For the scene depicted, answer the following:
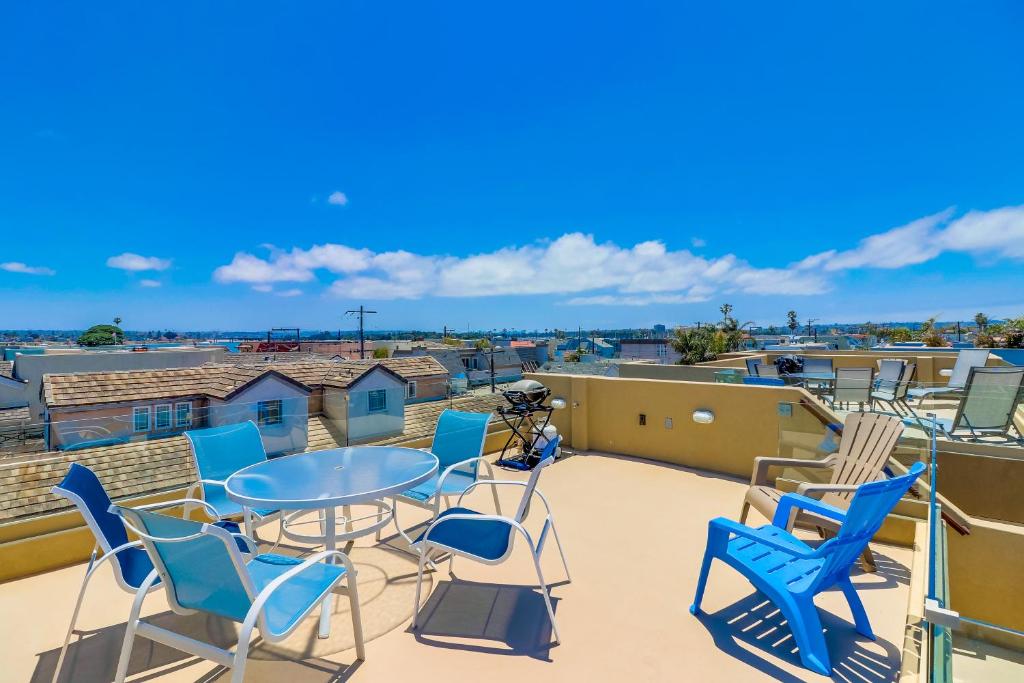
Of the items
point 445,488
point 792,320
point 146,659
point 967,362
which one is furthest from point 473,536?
point 792,320

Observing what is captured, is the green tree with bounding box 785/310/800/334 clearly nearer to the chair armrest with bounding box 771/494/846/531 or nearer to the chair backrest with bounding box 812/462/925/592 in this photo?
the chair armrest with bounding box 771/494/846/531

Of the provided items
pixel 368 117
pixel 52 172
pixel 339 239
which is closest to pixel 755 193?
pixel 368 117

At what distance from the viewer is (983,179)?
25281 mm

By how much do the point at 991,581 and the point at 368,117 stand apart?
63.0 feet

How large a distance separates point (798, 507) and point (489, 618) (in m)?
2.04

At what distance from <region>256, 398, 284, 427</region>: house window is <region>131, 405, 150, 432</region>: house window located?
90 cm

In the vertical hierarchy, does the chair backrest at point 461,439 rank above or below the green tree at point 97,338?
below

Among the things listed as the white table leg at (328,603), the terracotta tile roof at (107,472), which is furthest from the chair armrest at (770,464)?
the terracotta tile roof at (107,472)

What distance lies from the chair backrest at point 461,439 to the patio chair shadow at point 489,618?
3.78 ft

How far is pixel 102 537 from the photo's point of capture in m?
1.99

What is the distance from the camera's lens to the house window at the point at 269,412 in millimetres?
4289

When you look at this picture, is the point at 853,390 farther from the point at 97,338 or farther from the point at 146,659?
the point at 97,338

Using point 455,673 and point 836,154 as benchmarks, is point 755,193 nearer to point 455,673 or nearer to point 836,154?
point 836,154

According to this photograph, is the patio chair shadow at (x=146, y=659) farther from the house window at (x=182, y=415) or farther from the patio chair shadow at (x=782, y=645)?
the patio chair shadow at (x=782, y=645)
